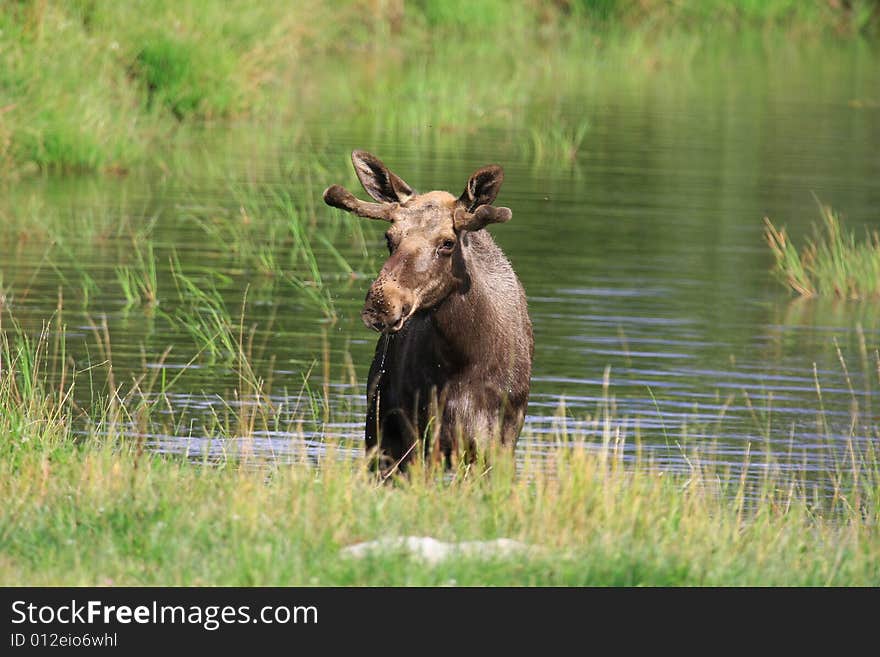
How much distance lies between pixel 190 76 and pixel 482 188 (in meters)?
18.6

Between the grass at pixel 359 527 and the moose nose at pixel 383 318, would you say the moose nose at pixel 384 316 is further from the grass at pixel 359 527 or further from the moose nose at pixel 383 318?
the grass at pixel 359 527

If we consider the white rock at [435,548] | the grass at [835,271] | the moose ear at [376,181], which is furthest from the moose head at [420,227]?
the grass at [835,271]

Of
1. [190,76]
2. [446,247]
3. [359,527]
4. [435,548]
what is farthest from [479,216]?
[190,76]

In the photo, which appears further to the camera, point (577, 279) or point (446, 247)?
point (577, 279)

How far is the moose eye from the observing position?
9305 millimetres

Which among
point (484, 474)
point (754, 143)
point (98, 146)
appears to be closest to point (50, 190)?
point (98, 146)

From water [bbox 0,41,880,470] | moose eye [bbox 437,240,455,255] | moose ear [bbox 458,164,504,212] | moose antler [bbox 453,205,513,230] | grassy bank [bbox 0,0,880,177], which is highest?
grassy bank [bbox 0,0,880,177]

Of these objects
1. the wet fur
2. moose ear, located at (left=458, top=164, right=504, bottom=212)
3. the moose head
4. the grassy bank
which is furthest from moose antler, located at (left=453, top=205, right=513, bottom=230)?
the grassy bank

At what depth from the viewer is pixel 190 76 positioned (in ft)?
90.3

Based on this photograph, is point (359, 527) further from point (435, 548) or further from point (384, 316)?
point (384, 316)

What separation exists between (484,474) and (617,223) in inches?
517

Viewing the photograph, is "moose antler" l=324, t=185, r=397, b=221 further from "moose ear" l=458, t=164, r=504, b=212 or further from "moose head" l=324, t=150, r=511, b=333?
"moose ear" l=458, t=164, r=504, b=212

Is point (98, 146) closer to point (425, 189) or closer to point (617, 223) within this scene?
point (425, 189)
